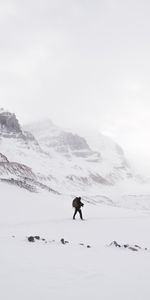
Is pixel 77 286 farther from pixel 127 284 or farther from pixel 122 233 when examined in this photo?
pixel 122 233

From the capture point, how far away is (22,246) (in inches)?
608

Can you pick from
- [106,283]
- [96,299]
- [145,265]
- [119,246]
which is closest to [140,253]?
[119,246]

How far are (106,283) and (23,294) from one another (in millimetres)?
2712

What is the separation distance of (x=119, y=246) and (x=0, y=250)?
598cm

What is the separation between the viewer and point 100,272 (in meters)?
12.4

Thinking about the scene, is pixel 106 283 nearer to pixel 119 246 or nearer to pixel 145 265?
pixel 145 265

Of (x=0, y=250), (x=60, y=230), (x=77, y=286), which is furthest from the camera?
(x=60, y=230)

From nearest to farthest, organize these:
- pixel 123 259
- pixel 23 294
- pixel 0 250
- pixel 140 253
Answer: pixel 23 294 → pixel 0 250 → pixel 123 259 → pixel 140 253

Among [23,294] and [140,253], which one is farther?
[140,253]

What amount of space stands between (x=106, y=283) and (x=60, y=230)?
11448 mm

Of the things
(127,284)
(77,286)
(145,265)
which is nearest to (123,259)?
(145,265)

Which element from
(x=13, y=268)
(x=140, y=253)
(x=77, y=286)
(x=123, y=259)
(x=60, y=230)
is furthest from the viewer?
(x=60, y=230)

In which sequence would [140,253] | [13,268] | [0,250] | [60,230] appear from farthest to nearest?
1. [60,230]
2. [140,253]
3. [0,250]
4. [13,268]

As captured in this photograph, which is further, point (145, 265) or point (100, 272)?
point (145, 265)
